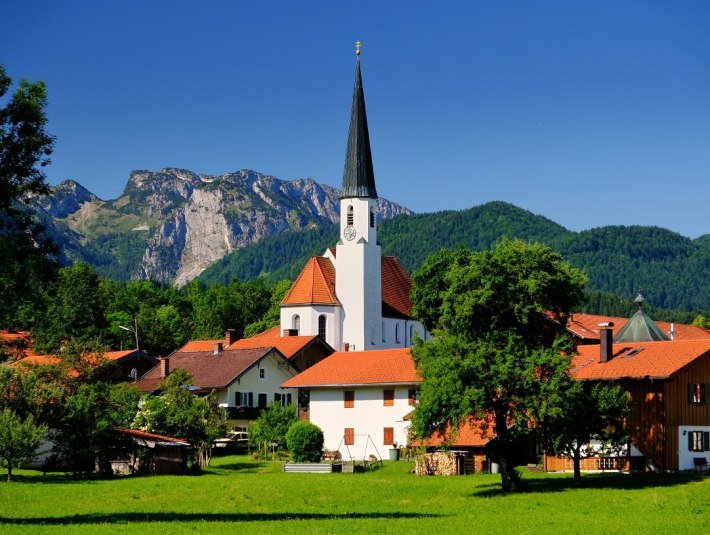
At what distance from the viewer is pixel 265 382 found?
72438 mm

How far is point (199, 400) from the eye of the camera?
56.3 meters

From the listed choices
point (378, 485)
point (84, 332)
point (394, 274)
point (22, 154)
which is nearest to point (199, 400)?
point (378, 485)

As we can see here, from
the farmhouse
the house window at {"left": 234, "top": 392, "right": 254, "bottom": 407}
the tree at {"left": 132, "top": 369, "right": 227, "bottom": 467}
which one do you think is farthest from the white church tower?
the farmhouse

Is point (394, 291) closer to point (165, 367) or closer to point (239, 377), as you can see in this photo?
point (165, 367)

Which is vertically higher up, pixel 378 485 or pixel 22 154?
pixel 22 154

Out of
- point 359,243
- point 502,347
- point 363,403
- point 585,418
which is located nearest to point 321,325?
point 359,243

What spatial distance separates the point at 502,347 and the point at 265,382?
3278 cm

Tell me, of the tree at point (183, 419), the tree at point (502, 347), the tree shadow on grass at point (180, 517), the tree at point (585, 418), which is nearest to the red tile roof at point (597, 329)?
the tree at point (183, 419)

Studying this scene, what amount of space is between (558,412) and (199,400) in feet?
73.6

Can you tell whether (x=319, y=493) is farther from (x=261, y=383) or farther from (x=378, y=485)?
(x=261, y=383)

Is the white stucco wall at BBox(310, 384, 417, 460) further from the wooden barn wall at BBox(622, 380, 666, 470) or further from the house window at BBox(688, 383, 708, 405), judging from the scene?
the house window at BBox(688, 383, 708, 405)

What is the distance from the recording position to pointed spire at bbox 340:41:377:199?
302 feet

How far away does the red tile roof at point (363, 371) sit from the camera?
6112 cm

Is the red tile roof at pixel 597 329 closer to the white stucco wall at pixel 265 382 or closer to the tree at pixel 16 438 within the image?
the white stucco wall at pixel 265 382
